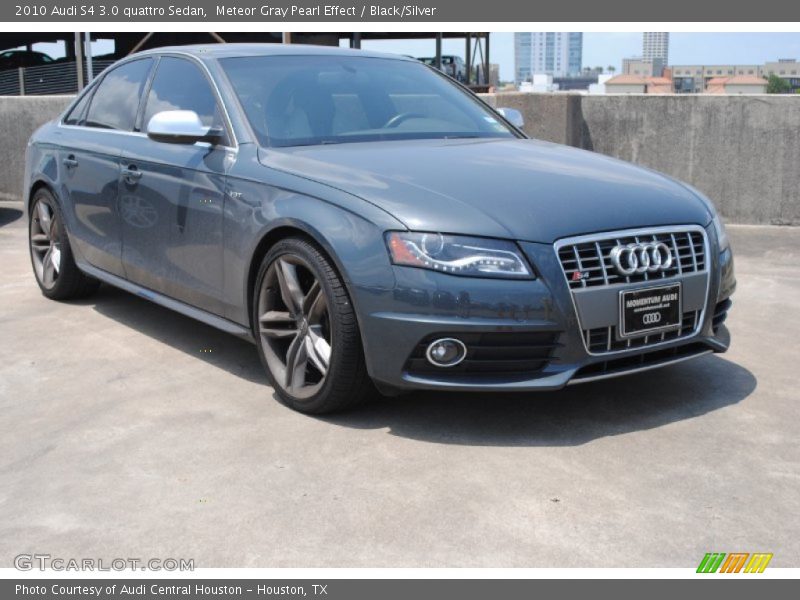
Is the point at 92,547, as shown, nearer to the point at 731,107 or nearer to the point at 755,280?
the point at 755,280

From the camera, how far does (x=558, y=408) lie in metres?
4.31

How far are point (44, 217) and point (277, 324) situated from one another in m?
2.92

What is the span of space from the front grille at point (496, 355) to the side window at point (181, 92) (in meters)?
1.73

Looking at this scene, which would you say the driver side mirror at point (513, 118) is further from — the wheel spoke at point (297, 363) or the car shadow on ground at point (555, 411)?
the wheel spoke at point (297, 363)

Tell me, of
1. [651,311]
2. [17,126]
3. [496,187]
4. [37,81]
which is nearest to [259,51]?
[496,187]

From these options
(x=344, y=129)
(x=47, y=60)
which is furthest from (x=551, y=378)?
(x=47, y=60)

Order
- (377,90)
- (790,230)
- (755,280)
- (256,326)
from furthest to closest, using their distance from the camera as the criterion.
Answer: (790,230)
(755,280)
(377,90)
(256,326)

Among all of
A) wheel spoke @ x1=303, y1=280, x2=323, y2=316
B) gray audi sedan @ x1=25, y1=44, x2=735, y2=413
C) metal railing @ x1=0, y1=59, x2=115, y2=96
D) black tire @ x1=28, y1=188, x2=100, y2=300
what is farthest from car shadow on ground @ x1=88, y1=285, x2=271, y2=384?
metal railing @ x1=0, y1=59, x2=115, y2=96

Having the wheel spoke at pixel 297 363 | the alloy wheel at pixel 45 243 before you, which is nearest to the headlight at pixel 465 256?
the wheel spoke at pixel 297 363

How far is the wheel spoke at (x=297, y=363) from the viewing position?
4270 mm

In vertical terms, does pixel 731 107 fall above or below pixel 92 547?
above

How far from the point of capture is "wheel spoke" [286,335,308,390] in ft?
14.0

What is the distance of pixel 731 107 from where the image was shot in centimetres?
933

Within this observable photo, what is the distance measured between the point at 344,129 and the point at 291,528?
2237 mm
